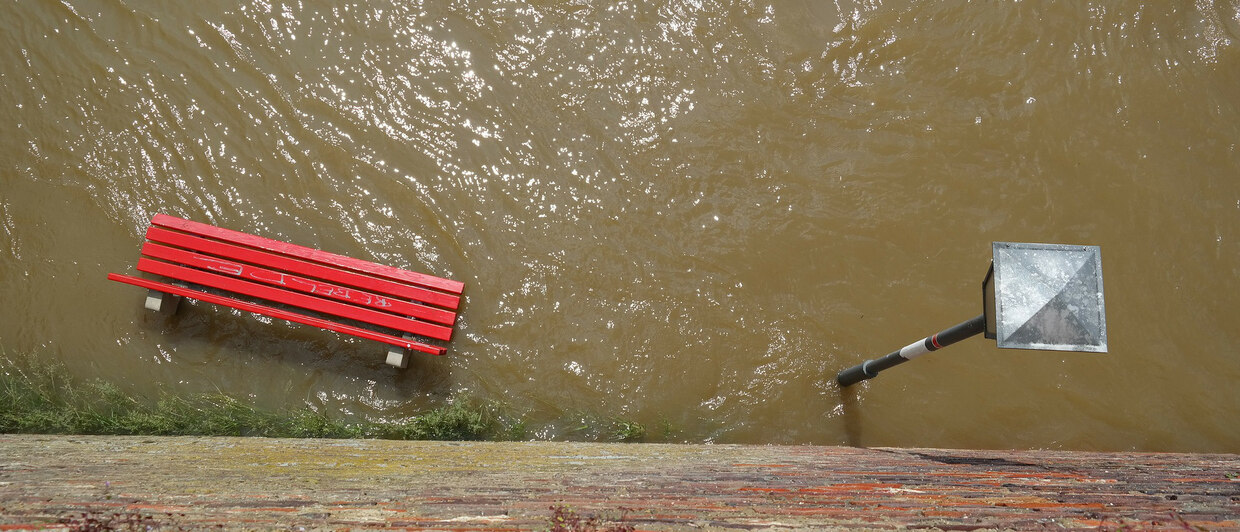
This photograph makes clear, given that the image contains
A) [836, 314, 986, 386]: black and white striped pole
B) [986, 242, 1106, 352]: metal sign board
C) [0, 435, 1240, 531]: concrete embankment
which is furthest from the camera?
[836, 314, 986, 386]: black and white striped pole

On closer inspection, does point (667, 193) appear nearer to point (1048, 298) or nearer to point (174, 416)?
point (1048, 298)

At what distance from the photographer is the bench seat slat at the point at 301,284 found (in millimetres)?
5465

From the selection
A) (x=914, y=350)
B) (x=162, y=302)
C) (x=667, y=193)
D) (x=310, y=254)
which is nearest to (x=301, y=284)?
(x=310, y=254)

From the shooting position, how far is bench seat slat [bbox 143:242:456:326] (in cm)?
546

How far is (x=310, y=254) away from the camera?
5523 millimetres

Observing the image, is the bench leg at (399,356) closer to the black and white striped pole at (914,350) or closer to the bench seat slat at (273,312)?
the bench seat slat at (273,312)

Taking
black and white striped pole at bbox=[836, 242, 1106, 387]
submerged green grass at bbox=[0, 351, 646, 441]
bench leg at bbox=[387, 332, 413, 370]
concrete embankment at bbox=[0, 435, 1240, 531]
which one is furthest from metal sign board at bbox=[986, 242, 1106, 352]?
bench leg at bbox=[387, 332, 413, 370]

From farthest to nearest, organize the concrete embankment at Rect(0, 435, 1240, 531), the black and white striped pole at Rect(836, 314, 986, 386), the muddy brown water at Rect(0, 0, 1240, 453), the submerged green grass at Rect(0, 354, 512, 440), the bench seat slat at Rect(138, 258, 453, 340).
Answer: the muddy brown water at Rect(0, 0, 1240, 453) → the bench seat slat at Rect(138, 258, 453, 340) → the submerged green grass at Rect(0, 354, 512, 440) → the black and white striped pole at Rect(836, 314, 986, 386) → the concrete embankment at Rect(0, 435, 1240, 531)

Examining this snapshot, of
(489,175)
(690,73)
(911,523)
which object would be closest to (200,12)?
(489,175)

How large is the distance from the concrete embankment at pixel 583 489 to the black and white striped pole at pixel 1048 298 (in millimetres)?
733

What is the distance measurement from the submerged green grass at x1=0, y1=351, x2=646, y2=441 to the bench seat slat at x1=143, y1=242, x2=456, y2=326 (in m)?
0.66

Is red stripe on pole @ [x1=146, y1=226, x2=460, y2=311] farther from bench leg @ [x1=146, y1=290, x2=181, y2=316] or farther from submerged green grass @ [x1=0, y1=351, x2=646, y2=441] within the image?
submerged green grass @ [x1=0, y1=351, x2=646, y2=441]

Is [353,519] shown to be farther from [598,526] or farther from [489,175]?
[489,175]

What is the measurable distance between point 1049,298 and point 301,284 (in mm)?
4501
